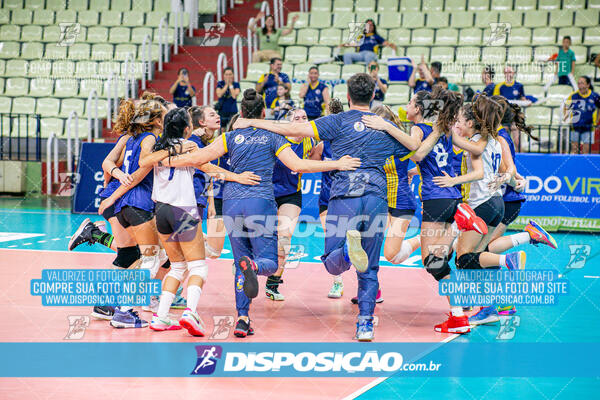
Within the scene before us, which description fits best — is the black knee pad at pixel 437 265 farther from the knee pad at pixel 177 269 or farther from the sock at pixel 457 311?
the knee pad at pixel 177 269

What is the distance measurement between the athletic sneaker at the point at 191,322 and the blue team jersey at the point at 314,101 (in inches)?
321

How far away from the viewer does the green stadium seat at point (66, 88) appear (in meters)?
17.1

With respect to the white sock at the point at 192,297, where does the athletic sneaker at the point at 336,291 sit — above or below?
below

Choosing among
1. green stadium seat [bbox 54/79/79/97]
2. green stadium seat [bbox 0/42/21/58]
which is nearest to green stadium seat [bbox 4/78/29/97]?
green stadium seat [bbox 54/79/79/97]

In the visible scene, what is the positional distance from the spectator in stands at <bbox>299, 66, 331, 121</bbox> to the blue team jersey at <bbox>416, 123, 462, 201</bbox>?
722 cm

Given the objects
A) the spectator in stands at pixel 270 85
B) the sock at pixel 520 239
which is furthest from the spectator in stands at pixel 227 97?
the sock at pixel 520 239

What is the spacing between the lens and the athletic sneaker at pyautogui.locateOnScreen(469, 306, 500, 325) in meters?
6.52

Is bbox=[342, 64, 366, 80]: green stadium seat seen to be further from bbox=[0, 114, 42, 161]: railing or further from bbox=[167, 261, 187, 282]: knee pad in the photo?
bbox=[167, 261, 187, 282]: knee pad

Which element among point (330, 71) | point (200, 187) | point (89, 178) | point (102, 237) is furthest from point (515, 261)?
point (330, 71)

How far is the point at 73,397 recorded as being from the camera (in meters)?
4.48

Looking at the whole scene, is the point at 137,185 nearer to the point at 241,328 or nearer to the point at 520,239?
the point at 241,328

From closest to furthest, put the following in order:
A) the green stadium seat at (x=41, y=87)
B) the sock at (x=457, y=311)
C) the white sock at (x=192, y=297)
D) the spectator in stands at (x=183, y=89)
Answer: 1. the white sock at (x=192, y=297)
2. the sock at (x=457, y=311)
3. the spectator in stands at (x=183, y=89)
4. the green stadium seat at (x=41, y=87)

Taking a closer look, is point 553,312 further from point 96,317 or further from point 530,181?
point 530,181

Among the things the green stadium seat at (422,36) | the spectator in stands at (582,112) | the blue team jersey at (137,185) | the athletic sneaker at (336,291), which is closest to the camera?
the blue team jersey at (137,185)
